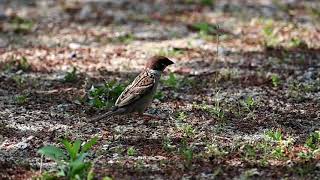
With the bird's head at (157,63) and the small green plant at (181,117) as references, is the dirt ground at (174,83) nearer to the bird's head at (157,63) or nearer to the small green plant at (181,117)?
the small green plant at (181,117)

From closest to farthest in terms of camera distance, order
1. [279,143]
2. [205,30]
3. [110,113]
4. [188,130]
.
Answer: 1. [279,143]
2. [188,130]
3. [110,113]
4. [205,30]

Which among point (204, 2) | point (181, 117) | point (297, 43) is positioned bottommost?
point (181, 117)

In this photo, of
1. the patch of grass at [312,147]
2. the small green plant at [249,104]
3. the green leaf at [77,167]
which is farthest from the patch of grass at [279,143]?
the green leaf at [77,167]

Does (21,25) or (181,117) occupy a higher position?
(21,25)

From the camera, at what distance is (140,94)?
7535 millimetres

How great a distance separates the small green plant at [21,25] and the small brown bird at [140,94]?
14.9ft

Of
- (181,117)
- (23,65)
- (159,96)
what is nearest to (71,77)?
(23,65)

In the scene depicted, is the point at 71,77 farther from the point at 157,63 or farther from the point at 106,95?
the point at 157,63

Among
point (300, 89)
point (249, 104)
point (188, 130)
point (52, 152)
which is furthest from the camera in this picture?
point (300, 89)

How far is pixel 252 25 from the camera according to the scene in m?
12.1

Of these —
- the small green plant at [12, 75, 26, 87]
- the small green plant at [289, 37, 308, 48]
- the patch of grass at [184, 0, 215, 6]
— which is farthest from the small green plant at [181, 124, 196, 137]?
the patch of grass at [184, 0, 215, 6]

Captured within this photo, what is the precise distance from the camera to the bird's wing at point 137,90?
7.48 m

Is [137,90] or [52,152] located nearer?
[52,152]

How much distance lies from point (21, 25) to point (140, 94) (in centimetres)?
514
